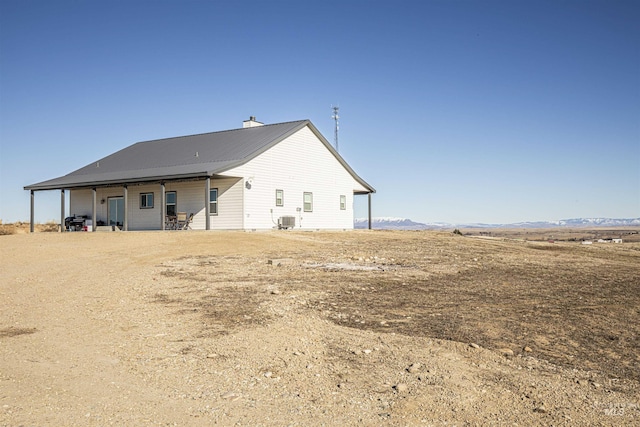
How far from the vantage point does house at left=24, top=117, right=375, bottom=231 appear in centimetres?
2661

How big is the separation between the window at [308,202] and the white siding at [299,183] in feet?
0.74

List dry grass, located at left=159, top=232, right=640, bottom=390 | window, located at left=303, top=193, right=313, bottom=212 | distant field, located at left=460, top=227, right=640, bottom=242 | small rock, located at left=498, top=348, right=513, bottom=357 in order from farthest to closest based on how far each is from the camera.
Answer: distant field, located at left=460, top=227, right=640, bottom=242, window, located at left=303, top=193, right=313, bottom=212, dry grass, located at left=159, top=232, right=640, bottom=390, small rock, located at left=498, top=348, right=513, bottom=357

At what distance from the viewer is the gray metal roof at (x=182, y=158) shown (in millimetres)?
26953

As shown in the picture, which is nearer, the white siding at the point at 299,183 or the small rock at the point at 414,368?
the small rock at the point at 414,368

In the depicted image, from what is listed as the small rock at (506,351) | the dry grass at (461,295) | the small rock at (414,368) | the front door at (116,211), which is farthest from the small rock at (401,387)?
the front door at (116,211)

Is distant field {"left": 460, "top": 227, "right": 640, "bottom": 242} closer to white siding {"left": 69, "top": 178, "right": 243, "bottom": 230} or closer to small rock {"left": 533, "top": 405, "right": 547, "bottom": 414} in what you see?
white siding {"left": 69, "top": 178, "right": 243, "bottom": 230}

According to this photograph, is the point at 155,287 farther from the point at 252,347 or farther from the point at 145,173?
the point at 145,173

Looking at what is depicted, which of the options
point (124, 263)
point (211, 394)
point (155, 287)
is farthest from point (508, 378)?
point (124, 263)

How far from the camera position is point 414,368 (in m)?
5.92

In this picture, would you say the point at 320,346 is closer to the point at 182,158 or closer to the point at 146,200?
the point at 146,200

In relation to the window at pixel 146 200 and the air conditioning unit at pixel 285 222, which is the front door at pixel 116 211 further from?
the air conditioning unit at pixel 285 222

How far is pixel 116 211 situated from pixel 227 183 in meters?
8.50

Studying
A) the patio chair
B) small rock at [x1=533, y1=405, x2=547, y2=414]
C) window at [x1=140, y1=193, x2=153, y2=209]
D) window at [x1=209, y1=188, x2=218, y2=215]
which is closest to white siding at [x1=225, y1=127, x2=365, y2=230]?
window at [x1=209, y1=188, x2=218, y2=215]

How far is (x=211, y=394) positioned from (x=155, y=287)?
637 centimetres
